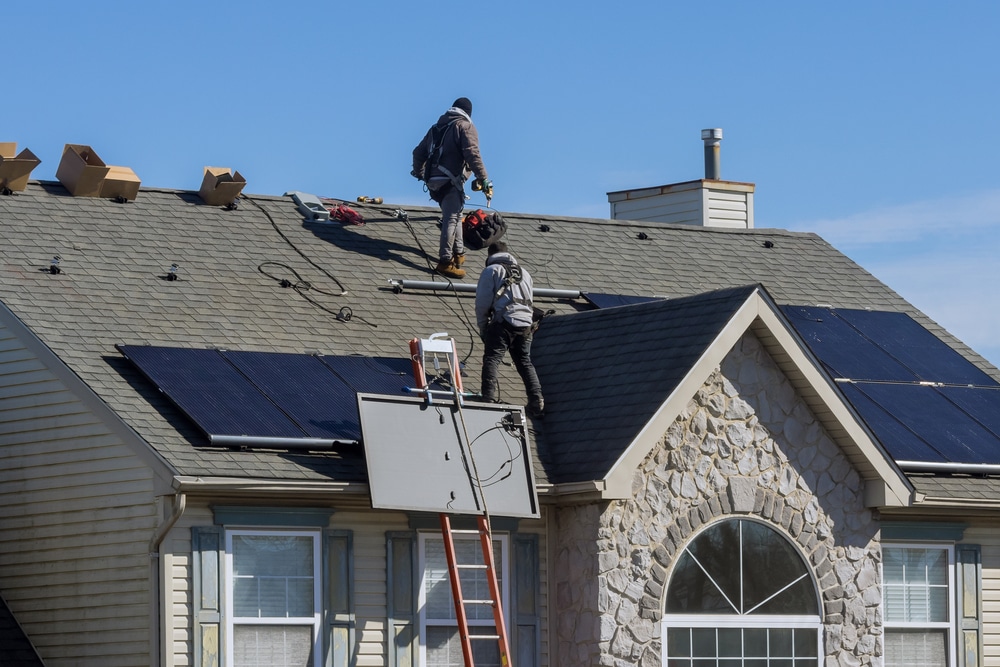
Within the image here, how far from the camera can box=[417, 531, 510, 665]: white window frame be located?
16.0 meters

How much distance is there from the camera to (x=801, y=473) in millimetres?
16859

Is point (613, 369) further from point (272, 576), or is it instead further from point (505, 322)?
point (272, 576)

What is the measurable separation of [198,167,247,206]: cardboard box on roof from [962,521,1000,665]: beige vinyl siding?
352 inches

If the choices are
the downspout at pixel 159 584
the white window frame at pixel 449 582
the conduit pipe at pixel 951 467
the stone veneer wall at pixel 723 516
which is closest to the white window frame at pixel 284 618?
the downspout at pixel 159 584

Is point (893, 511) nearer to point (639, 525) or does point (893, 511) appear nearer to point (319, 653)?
point (639, 525)

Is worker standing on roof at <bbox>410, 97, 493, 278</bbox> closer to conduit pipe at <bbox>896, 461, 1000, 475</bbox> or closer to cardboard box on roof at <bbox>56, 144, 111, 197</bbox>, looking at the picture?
cardboard box on roof at <bbox>56, 144, 111, 197</bbox>

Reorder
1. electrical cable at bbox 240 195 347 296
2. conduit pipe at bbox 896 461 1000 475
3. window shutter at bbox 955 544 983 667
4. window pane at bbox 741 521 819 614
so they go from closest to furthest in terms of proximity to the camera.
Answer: window pane at bbox 741 521 819 614 → conduit pipe at bbox 896 461 1000 475 → window shutter at bbox 955 544 983 667 → electrical cable at bbox 240 195 347 296

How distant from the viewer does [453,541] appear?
1619cm

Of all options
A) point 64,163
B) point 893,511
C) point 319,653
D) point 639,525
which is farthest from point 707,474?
point 64,163

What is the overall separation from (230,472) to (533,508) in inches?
110

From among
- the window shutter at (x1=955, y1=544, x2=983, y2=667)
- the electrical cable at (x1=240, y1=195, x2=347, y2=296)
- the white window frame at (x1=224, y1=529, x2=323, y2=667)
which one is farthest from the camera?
the electrical cable at (x1=240, y1=195, x2=347, y2=296)

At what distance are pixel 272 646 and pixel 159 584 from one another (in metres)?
1.16

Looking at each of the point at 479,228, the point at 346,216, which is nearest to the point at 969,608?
the point at 479,228

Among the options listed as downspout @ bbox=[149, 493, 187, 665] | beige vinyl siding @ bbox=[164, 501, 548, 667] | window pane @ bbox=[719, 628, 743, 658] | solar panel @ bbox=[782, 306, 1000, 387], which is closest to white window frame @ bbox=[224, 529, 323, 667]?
beige vinyl siding @ bbox=[164, 501, 548, 667]
